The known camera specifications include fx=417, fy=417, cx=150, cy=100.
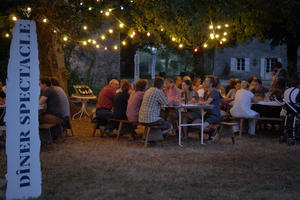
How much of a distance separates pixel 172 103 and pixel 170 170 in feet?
7.84

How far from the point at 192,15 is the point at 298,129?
3409mm

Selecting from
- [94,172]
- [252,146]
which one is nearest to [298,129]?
[252,146]

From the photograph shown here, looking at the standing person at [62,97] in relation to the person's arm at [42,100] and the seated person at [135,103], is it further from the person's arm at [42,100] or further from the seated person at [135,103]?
the seated person at [135,103]

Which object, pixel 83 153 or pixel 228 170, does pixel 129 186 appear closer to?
pixel 228 170

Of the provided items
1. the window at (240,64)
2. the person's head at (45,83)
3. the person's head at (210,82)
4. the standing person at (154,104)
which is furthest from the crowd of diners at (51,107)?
the window at (240,64)

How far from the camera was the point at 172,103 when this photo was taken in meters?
8.38

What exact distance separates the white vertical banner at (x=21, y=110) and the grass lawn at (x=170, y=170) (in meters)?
0.47

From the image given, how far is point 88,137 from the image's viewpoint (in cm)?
942

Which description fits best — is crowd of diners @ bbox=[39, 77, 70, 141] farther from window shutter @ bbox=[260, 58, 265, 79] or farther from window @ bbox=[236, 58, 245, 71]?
window shutter @ bbox=[260, 58, 265, 79]

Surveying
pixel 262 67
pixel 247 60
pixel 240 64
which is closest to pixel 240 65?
pixel 240 64

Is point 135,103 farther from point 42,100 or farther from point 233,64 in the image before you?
point 233,64

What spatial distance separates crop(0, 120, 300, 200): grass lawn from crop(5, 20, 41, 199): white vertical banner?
47cm

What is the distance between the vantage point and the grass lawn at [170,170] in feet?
16.6

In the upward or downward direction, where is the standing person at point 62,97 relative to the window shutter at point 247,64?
downward
